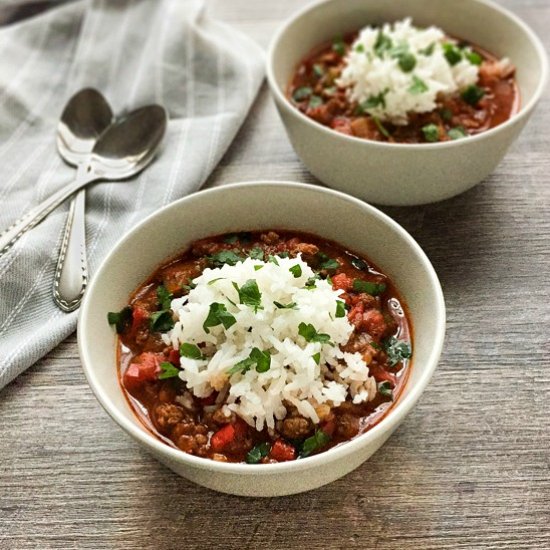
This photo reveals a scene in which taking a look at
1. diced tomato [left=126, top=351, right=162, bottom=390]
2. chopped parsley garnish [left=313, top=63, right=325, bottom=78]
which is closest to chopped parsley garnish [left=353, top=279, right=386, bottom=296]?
diced tomato [left=126, top=351, right=162, bottom=390]

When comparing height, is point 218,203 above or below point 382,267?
above

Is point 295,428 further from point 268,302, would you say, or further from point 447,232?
point 447,232

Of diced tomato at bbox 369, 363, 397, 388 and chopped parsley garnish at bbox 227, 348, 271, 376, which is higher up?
chopped parsley garnish at bbox 227, 348, 271, 376

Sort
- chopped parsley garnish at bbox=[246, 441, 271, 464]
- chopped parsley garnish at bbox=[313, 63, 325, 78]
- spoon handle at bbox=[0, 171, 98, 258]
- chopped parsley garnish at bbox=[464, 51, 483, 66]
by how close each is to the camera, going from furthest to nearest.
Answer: chopped parsley garnish at bbox=[313, 63, 325, 78], chopped parsley garnish at bbox=[464, 51, 483, 66], spoon handle at bbox=[0, 171, 98, 258], chopped parsley garnish at bbox=[246, 441, 271, 464]

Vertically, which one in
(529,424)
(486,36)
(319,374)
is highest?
(319,374)

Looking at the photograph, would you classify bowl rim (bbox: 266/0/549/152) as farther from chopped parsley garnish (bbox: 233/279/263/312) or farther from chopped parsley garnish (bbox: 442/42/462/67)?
chopped parsley garnish (bbox: 233/279/263/312)

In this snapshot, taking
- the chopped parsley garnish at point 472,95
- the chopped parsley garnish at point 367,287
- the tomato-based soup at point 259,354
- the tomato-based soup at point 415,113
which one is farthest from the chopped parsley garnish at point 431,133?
the chopped parsley garnish at point 367,287

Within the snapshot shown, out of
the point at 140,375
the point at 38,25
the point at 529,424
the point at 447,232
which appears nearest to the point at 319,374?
the point at 140,375

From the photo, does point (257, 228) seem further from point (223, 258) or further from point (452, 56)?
point (452, 56)
